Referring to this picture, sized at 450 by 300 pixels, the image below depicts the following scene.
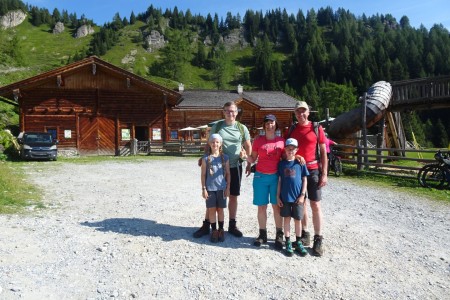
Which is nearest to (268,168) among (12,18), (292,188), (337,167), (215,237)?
(292,188)

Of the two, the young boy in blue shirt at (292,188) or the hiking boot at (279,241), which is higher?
the young boy in blue shirt at (292,188)

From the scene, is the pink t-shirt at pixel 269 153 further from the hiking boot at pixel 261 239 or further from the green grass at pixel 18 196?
the green grass at pixel 18 196

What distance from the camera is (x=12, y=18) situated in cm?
16238

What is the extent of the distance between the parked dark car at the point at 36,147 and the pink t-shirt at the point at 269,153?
53.6 ft

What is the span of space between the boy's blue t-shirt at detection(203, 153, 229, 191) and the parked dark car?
15.8 meters

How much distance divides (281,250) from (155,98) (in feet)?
73.9

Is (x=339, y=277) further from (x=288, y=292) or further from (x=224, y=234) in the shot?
(x=224, y=234)

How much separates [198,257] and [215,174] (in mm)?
1177

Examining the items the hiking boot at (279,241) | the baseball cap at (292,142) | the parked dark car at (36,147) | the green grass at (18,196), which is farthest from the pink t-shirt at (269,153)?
the parked dark car at (36,147)

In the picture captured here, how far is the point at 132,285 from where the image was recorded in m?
3.89

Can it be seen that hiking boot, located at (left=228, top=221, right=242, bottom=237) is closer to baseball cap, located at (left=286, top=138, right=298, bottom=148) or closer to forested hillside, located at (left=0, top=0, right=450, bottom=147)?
baseball cap, located at (left=286, top=138, right=298, bottom=148)

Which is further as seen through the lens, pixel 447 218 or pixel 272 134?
pixel 447 218

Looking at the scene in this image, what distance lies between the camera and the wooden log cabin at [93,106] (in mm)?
23797

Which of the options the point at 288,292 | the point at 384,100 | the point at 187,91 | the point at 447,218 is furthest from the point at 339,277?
the point at 187,91
